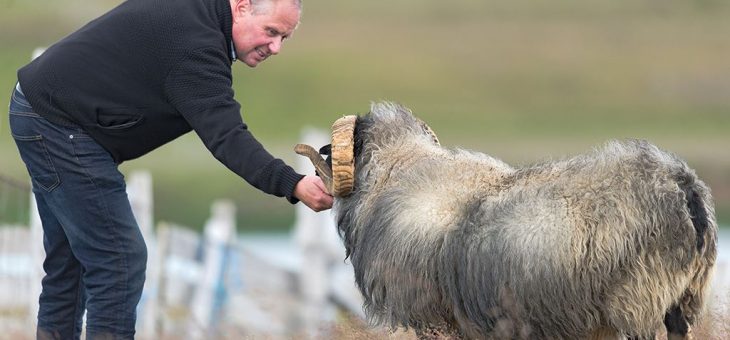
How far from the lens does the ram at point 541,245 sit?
16.0ft

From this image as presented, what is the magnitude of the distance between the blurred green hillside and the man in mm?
36362

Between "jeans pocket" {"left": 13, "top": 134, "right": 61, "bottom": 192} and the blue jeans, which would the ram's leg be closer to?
the blue jeans

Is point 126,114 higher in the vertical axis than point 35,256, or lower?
higher

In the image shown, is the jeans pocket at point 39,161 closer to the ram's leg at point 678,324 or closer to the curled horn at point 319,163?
the curled horn at point 319,163

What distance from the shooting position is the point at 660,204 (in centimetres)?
486

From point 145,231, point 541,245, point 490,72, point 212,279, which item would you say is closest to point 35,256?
point 145,231

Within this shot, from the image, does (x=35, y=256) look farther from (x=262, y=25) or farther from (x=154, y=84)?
(x=262, y=25)

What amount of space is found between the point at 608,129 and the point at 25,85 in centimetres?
4313

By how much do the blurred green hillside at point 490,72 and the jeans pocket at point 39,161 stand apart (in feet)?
119

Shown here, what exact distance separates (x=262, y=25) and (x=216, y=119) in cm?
45

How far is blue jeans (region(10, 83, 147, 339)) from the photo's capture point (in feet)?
17.9

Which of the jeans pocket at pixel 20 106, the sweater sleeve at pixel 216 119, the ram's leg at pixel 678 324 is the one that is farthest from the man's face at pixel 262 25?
the ram's leg at pixel 678 324

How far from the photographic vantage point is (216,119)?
5.30 metres

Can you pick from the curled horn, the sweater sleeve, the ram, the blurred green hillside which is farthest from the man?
the blurred green hillside
